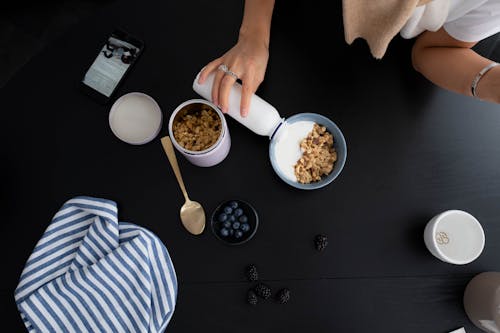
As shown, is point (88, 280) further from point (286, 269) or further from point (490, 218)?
point (490, 218)

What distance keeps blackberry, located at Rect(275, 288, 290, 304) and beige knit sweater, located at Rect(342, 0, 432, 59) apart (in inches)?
16.1

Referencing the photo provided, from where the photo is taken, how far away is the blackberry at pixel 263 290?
0.66m

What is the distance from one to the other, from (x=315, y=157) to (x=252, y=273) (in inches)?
9.0

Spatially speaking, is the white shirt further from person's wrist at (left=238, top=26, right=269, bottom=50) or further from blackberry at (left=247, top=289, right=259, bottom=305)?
blackberry at (left=247, top=289, right=259, bottom=305)

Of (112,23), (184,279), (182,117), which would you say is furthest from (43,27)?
(184,279)

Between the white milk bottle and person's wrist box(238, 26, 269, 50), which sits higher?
person's wrist box(238, 26, 269, 50)

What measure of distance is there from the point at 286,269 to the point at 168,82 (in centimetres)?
40

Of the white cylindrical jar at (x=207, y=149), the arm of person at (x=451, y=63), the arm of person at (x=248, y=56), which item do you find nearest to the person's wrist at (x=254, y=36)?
the arm of person at (x=248, y=56)

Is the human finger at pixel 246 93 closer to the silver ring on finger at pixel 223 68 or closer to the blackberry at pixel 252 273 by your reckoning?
the silver ring on finger at pixel 223 68

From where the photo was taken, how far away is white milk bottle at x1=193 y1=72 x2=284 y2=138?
0.62 m

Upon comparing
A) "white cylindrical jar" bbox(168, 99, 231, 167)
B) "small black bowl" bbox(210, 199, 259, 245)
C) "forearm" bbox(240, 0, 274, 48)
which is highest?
"forearm" bbox(240, 0, 274, 48)

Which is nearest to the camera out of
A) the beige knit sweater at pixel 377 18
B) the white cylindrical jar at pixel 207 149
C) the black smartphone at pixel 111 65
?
the beige knit sweater at pixel 377 18

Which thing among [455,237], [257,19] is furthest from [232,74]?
[455,237]

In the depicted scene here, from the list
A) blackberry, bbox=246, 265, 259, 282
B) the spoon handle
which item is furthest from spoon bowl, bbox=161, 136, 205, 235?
blackberry, bbox=246, 265, 259, 282
